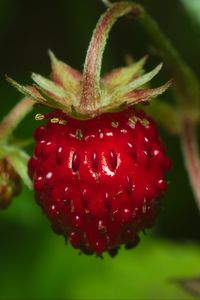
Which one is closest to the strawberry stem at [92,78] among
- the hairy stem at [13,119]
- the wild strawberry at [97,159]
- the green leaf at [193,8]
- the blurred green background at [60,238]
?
the wild strawberry at [97,159]

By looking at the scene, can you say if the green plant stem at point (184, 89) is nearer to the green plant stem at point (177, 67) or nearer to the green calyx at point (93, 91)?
the green plant stem at point (177, 67)

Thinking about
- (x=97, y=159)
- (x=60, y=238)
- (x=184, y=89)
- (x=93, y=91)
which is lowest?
(x=60, y=238)

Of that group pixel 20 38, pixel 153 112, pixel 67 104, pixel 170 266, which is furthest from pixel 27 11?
pixel 67 104

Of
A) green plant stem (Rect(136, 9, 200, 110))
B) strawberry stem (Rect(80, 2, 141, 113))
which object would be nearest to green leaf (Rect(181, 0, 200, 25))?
green plant stem (Rect(136, 9, 200, 110))

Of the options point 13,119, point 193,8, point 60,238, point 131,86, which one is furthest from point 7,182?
point 60,238

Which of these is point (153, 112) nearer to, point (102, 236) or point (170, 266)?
point (102, 236)

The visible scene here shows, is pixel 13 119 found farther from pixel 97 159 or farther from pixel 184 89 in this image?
pixel 184 89
